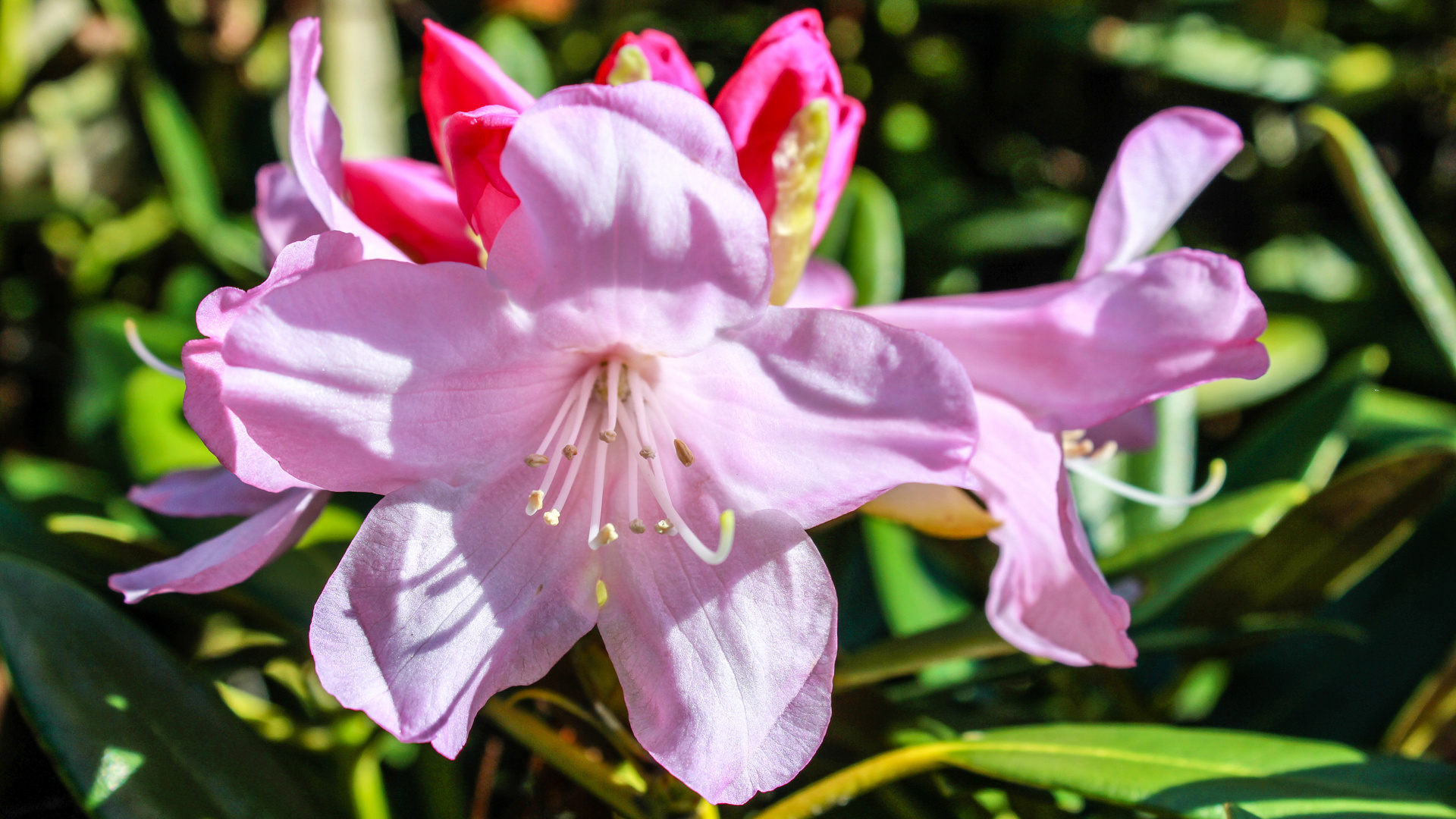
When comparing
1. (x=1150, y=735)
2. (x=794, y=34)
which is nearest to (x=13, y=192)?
(x=794, y=34)

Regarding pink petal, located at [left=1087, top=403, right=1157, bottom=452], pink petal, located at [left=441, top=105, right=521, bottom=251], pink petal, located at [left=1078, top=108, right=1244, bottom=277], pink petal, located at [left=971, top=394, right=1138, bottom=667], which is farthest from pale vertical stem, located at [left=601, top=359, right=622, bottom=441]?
pink petal, located at [left=1087, top=403, right=1157, bottom=452]

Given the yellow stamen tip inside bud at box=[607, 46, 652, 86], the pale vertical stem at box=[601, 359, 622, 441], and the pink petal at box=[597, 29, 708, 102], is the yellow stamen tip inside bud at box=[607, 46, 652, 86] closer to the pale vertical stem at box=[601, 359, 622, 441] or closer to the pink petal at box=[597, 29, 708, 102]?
the pink petal at box=[597, 29, 708, 102]

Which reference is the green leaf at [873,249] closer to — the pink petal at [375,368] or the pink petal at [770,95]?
the pink petal at [770,95]

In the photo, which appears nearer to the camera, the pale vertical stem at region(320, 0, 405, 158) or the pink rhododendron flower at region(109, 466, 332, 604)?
the pink rhododendron flower at region(109, 466, 332, 604)

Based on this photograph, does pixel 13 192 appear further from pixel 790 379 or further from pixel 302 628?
pixel 790 379

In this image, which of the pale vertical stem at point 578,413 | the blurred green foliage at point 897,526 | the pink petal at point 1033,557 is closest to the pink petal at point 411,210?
the pale vertical stem at point 578,413

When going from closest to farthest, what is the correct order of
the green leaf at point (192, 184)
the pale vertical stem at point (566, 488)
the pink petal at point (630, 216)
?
the pink petal at point (630, 216)
the pale vertical stem at point (566, 488)
the green leaf at point (192, 184)
